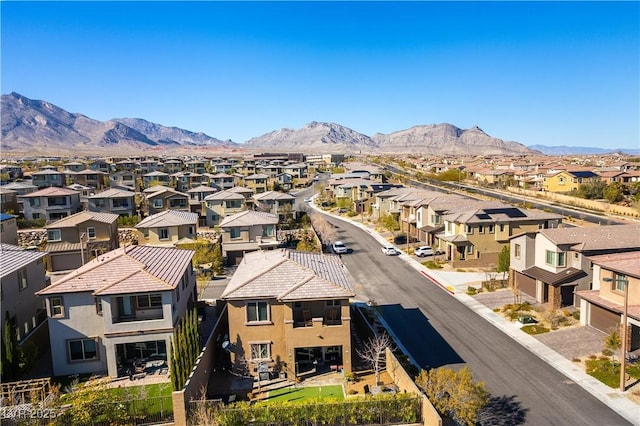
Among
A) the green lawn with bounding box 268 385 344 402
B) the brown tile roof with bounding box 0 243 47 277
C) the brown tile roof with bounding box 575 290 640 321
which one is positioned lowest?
the green lawn with bounding box 268 385 344 402

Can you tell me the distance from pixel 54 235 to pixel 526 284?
4955 centimetres

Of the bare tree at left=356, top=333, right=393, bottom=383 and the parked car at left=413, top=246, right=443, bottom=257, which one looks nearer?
the bare tree at left=356, top=333, right=393, bottom=383

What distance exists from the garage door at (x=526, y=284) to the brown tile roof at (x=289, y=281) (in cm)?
1874

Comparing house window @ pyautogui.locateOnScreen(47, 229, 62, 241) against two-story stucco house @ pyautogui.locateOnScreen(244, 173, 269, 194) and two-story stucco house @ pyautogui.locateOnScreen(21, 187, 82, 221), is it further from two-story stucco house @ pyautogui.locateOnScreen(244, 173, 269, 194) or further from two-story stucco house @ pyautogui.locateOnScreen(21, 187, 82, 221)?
two-story stucco house @ pyautogui.locateOnScreen(244, 173, 269, 194)

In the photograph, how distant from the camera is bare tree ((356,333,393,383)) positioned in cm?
2539

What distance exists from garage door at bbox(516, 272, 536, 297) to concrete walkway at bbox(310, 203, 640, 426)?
4548mm

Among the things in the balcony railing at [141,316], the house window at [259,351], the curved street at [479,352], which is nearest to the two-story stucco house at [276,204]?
the curved street at [479,352]

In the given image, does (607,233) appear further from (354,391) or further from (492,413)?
(354,391)

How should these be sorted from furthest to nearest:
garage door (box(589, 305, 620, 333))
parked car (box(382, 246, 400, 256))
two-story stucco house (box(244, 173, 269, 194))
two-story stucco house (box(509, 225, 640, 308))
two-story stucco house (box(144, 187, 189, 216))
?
1. two-story stucco house (box(244, 173, 269, 194))
2. two-story stucco house (box(144, 187, 189, 216))
3. parked car (box(382, 246, 400, 256))
4. two-story stucco house (box(509, 225, 640, 308))
5. garage door (box(589, 305, 620, 333))

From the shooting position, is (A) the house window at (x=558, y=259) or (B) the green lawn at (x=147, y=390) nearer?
(B) the green lawn at (x=147, y=390)

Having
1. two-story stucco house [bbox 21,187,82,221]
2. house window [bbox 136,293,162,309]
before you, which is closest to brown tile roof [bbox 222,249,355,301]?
house window [bbox 136,293,162,309]

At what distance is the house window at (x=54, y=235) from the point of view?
50.6m

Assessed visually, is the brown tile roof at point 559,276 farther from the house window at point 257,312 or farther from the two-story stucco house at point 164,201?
the two-story stucco house at point 164,201

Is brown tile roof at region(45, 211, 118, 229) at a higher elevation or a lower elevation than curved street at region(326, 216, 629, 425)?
higher
